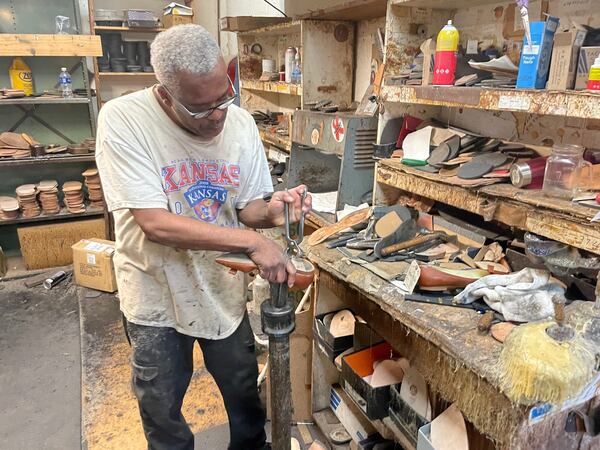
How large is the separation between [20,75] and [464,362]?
3.68 m

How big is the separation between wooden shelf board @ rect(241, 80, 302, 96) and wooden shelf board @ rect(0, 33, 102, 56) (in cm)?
112

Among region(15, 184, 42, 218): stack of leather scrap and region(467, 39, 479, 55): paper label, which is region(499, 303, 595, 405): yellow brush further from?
region(15, 184, 42, 218): stack of leather scrap

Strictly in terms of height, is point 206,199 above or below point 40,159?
above

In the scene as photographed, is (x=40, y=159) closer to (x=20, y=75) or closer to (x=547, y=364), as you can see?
(x=20, y=75)

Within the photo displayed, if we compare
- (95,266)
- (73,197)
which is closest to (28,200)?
(73,197)

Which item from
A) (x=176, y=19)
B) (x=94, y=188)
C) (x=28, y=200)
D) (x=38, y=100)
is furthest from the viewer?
(x=176, y=19)

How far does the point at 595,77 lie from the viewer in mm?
1016

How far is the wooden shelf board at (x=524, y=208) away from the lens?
106 cm

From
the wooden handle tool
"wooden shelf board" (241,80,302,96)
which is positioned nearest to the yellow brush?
the wooden handle tool

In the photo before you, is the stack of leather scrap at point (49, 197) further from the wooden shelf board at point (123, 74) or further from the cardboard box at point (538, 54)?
the cardboard box at point (538, 54)

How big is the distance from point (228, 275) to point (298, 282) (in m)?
0.37

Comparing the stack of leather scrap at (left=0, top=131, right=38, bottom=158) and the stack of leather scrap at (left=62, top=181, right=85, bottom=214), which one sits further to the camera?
the stack of leather scrap at (left=62, top=181, right=85, bottom=214)

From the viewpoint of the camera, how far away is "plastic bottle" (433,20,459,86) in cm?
138

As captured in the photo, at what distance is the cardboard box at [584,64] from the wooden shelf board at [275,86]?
61.2 inches
